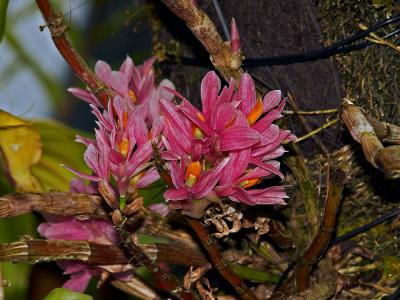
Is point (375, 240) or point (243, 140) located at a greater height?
point (243, 140)

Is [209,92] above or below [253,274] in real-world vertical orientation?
above

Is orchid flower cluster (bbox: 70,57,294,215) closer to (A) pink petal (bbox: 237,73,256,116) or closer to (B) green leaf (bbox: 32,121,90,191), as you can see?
(A) pink petal (bbox: 237,73,256,116)

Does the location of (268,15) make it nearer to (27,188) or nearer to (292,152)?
(292,152)

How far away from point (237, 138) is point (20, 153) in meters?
0.26

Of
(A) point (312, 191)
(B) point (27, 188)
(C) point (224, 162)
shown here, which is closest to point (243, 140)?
(C) point (224, 162)

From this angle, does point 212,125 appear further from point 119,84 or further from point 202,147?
point 119,84

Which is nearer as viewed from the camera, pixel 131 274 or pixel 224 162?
pixel 224 162

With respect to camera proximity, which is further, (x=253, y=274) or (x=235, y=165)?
(x=253, y=274)

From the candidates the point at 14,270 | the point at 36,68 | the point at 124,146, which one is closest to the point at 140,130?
the point at 124,146

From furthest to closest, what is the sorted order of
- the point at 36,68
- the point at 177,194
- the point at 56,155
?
1. the point at 36,68
2. the point at 56,155
3. the point at 177,194

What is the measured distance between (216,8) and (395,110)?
0.50ft

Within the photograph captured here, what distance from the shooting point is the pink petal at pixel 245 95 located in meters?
0.46

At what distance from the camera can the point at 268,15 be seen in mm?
542

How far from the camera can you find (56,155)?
2.27ft
